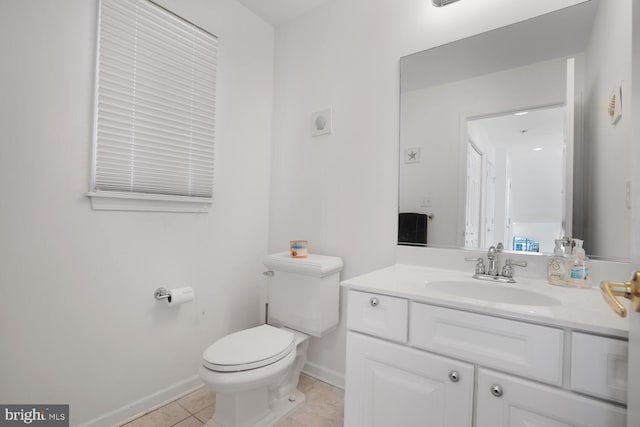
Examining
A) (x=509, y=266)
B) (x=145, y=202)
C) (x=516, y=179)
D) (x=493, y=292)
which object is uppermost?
(x=516, y=179)

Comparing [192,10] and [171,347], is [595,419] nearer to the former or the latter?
[171,347]

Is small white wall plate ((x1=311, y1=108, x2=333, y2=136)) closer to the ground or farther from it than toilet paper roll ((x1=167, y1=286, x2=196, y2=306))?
farther from it

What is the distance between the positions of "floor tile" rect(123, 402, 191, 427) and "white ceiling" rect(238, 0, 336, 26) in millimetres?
2574

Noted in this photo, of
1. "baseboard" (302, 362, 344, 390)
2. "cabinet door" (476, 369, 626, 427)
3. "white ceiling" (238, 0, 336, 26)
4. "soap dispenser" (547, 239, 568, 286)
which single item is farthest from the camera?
"white ceiling" (238, 0, 336, 26)

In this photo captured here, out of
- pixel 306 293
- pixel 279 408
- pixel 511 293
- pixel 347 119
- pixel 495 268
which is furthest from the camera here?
pixel 347 119

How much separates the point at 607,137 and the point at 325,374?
1.89 m

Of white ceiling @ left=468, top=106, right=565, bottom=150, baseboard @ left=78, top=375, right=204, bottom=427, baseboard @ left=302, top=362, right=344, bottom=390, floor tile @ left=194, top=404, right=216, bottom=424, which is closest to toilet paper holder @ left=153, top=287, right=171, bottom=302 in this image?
baseboard @ left=78, top=375, right=204, bottom=427

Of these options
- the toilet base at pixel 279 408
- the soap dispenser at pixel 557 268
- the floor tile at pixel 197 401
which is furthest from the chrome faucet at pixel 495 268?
the floor tile at pixel 197 401

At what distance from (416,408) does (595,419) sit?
49 centimetres

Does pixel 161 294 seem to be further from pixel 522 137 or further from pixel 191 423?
pixel 522 137

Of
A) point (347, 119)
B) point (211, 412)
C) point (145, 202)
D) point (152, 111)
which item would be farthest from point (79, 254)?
point (347, 119)

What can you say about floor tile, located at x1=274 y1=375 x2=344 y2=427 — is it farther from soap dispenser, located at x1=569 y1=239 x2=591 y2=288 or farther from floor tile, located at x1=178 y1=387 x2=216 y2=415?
soap dispenser, located at x1=569 y1=239 x2=591 y2=288

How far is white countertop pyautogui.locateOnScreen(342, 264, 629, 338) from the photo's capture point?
0.82 m

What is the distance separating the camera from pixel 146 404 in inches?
63.2
